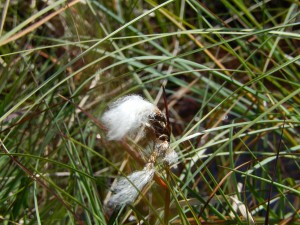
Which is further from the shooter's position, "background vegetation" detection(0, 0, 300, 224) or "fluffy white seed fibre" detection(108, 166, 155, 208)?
"background vegetation" detection(0, 0, 300, 224)

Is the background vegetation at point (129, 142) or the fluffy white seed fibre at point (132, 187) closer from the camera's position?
the fluffy white seed fibre at point (132, 187)

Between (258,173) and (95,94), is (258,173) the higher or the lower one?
the lower one

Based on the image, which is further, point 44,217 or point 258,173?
point 258,173

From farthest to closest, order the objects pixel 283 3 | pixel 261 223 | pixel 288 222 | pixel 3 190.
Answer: pixel 283 3, pixel 3 190, pixel 261 223, pixel 288 222

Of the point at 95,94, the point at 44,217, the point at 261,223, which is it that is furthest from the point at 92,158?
the point at 261,223

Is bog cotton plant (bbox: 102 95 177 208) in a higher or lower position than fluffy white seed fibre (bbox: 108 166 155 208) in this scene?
higher

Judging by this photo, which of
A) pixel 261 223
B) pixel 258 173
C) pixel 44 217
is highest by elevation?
pixel 44 217

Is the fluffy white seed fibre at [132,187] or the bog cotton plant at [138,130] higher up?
the bog cotton plant at [138,130]

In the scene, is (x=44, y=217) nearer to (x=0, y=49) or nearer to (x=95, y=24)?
(x=95, y=24)
